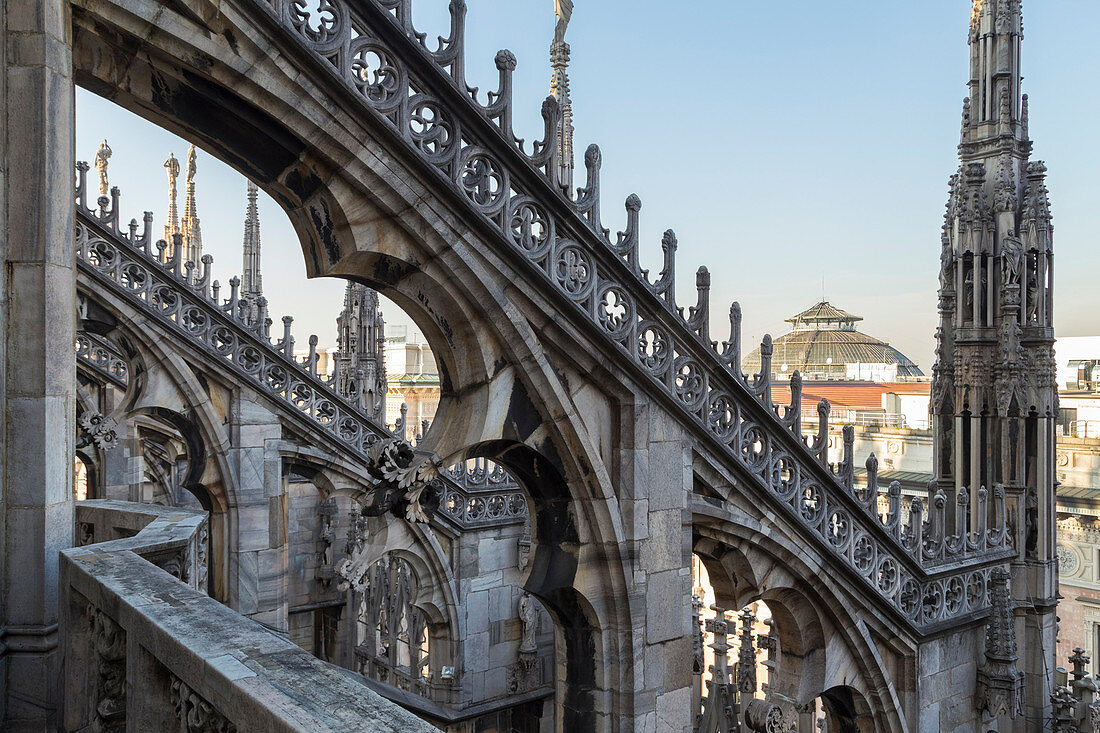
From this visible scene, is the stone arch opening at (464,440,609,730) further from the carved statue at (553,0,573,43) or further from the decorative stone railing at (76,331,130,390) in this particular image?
the decorative stone railing at (76,331,130,390)

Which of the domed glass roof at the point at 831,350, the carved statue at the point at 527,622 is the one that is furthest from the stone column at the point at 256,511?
the domed glass roof at the point at 831,350

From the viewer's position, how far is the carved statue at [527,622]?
12.6 m

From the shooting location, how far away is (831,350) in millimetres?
47219

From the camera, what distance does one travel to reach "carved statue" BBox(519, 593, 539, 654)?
1256cm

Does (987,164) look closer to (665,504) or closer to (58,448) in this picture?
(665,504)

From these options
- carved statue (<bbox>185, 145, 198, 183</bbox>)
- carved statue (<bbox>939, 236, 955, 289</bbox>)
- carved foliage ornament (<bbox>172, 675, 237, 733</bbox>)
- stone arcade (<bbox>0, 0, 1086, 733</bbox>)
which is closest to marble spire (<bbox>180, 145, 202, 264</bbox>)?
carved statue (<bbox>185, 145, 198, 183</bbox>)

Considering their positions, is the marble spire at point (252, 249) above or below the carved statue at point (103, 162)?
below

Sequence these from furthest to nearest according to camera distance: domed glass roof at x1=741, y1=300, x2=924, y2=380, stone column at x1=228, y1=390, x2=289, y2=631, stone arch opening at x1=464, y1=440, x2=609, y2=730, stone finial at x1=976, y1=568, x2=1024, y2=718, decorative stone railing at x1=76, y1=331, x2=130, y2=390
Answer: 1. domed glass roof at x1=741, y1=300, x2=924, y2=380
2. decorative stone railing at x1=76, y1=331, x2=130, y2=390
3. stone column at x1=228, y1=390, x2=289, y2=631
4. stone finial at x1=976, y1=568, x2=1024, y2=718
5. stone arch opening at x1=464, y1=440, x2=609, y2=730

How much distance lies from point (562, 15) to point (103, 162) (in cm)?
2090

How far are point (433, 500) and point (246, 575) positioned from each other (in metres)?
7.22

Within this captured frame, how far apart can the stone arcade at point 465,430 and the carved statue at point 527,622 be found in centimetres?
102

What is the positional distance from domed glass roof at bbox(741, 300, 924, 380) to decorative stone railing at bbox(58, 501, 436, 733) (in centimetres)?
4267

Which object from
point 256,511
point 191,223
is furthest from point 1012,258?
point 191,223

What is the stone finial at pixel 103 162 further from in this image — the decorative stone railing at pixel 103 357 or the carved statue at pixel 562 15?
the carved statue at pixel 562 15
